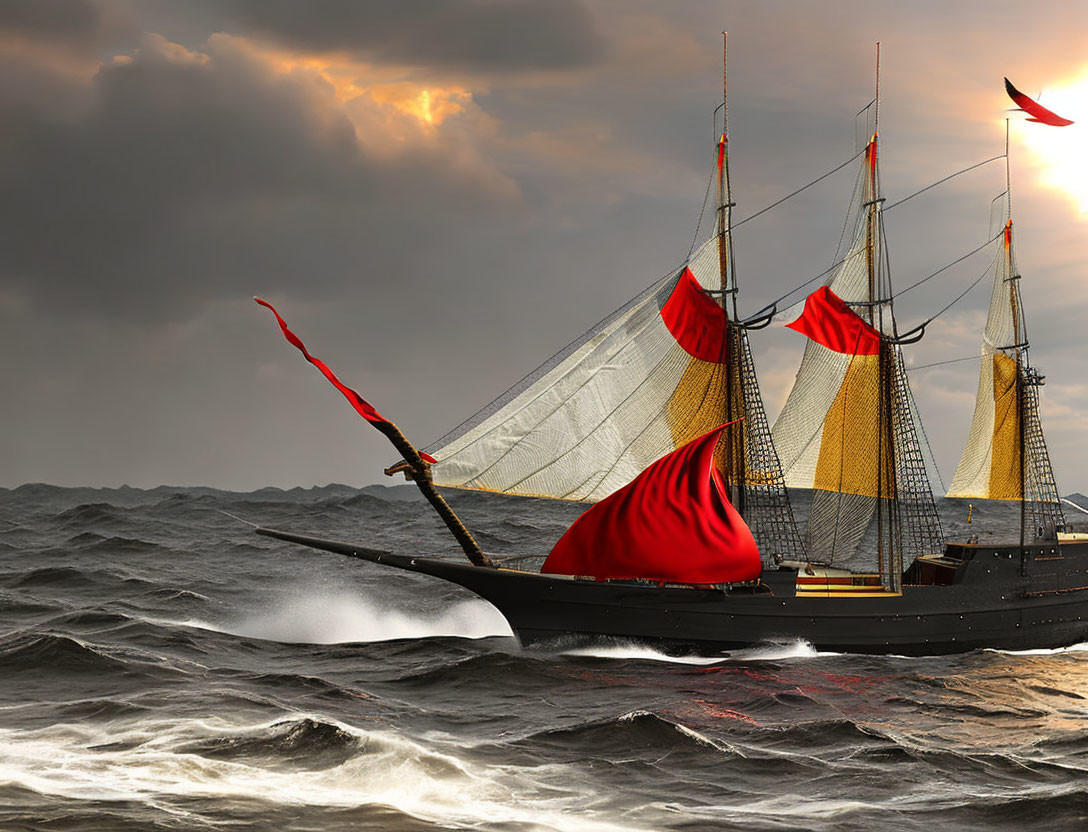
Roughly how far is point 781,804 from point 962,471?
19.4m

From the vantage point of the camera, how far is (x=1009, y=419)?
30016mm

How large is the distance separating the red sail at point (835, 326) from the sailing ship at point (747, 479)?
0.04 meters

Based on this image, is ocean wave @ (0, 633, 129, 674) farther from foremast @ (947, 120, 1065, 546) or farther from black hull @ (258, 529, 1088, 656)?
foremast @ (947, 120, 1065, 546)

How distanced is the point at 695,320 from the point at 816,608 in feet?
25.8

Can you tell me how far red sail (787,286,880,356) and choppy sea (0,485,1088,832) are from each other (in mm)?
8447

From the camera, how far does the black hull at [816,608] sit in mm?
24109

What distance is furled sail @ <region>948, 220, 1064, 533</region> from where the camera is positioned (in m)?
29.6

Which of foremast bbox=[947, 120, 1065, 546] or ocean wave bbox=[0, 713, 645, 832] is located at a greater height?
foremast bbox=[947, 120, 1065, 546]

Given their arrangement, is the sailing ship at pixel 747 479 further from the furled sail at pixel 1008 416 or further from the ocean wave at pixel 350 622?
the ocean wave at pixel 350 622

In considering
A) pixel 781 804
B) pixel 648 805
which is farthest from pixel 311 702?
pixel 781 804

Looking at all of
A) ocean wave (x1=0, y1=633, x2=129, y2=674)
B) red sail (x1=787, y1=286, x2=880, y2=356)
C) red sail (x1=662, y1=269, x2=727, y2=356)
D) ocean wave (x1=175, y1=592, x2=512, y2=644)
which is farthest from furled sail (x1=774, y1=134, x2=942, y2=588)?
ocean wave (x1=0, y1=633, x2=129, y2=674)

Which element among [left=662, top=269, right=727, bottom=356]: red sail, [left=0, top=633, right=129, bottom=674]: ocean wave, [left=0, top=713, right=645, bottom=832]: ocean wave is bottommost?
[left=0, top=713, right=645, bottom=832]: ocean wave

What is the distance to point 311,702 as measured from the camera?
1950 centimetres

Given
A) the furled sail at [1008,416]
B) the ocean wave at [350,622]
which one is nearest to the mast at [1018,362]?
the furled sail at [1008,416]
